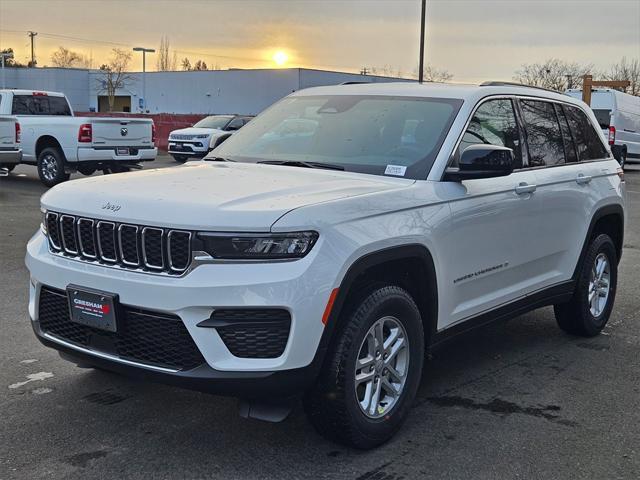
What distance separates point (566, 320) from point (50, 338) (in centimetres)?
396

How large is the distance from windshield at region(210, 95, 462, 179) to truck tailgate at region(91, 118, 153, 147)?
11147 millimetres

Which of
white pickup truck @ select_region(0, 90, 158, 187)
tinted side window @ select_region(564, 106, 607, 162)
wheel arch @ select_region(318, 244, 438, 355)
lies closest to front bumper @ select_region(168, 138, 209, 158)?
white pickup truck @ select_region(0, 90, 158, 187)

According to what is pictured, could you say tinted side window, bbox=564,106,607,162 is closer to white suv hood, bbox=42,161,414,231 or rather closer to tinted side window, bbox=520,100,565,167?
tinted side window, bbox=520,100,565,167

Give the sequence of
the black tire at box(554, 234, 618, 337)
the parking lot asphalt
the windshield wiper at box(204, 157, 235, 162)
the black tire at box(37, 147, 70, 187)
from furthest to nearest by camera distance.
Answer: the black tire at box(37, 147, 70, 187), the black tire at box(554, 234, 618, 337), the windshield wiper at box(204, 157, 235, 162), the parking lot asphalt

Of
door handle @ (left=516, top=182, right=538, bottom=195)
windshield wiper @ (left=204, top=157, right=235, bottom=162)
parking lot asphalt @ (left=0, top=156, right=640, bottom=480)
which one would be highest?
windshield wiper @ (left=204, top=157, right=235, bottom=162)

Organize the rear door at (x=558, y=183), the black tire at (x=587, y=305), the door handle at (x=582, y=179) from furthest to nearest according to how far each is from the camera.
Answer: the black tire at (x=587, y=305) → the door handle at (x=582, y=179) → the rear door at (x=558, y=183)

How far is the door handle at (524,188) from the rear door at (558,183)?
11 centimetres

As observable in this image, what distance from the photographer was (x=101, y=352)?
3.66 metres

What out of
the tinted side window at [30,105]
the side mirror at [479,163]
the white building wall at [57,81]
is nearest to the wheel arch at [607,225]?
the side mirror at [479,163]

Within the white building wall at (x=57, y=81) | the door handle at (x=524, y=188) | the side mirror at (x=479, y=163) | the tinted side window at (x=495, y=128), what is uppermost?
the white building wall at (x=57, y=81)

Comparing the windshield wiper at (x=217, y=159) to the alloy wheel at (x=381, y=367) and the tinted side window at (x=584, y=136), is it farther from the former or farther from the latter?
the tinted side window at (x=584, y=136)

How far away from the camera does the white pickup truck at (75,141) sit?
621 inches

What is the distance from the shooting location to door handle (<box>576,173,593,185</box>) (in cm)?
567

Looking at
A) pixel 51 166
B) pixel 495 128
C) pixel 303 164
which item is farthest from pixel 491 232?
pixel 51 166
